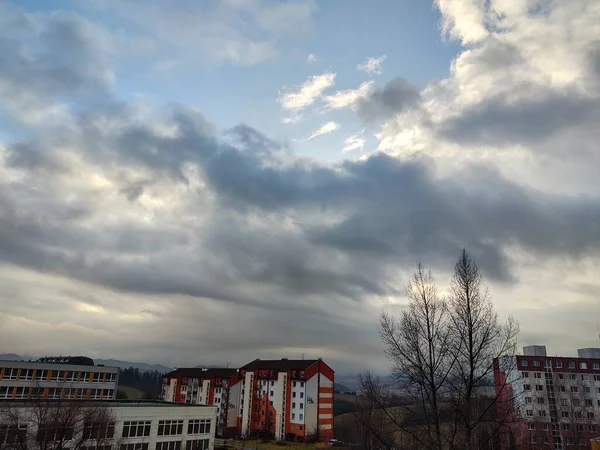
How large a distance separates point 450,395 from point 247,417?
79620 mm

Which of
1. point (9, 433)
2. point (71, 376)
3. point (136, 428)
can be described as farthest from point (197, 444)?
point (71, 376)

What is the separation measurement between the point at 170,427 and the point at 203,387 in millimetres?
57992

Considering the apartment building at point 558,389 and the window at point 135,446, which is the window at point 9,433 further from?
the apartment building at point 558,389

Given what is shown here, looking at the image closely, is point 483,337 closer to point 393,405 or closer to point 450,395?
point 450,395

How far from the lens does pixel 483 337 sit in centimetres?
1558

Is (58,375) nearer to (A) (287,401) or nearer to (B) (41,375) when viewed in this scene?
(B) (41,375)

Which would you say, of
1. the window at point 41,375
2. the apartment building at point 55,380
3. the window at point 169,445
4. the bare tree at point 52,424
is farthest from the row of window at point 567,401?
the window at point 41,375

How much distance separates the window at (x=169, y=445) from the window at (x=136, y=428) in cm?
217

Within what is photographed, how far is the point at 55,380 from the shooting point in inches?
2662

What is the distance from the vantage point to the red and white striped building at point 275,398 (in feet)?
260

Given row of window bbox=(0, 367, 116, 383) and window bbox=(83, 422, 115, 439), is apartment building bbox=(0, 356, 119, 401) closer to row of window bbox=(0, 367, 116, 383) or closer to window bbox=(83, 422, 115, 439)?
row of window bbox=(0, 367, 116, 383)

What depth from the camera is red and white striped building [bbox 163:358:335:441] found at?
79.2 meters

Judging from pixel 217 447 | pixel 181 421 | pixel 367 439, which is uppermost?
pixel 181 421

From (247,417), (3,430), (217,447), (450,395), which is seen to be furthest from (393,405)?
(247,417)
